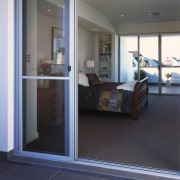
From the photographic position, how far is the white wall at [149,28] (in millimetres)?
9656

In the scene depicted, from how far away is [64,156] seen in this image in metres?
3.42

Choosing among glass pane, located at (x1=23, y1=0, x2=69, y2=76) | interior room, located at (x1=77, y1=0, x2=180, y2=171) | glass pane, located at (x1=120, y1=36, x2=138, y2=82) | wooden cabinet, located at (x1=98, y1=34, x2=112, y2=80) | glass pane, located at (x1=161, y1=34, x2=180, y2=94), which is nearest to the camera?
glass pane, located at (x1=23, y1=0, x2=69, y2=76)

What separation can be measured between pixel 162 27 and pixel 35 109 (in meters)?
7.40

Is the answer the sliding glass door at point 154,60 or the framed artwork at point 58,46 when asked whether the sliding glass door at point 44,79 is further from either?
the sliding glass door at point 154,60

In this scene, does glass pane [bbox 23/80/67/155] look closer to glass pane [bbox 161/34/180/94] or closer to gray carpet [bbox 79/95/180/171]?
gray carpet [bbox 79/95/180/171]

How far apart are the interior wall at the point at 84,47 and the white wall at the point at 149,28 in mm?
1150

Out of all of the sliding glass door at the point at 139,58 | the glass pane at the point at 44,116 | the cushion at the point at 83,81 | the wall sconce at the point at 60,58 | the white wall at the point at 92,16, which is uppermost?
the white wall at the point at 92,16

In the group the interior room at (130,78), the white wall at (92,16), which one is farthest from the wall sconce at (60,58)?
the white wall at (92,16)

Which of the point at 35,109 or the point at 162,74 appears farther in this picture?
the point at 162,74

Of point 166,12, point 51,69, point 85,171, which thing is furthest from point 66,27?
point 166,12

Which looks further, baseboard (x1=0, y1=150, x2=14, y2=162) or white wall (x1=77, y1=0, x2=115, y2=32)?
white wall (x1=77, y1=0, x2=115, y2=32)

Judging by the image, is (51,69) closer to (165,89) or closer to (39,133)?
(39,133)

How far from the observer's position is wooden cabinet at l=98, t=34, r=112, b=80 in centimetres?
1020

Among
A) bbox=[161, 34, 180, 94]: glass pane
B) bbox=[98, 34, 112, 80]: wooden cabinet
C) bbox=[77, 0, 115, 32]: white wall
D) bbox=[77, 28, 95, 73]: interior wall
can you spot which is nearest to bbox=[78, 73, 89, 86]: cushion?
bbox=[77, 28, 95, 73]: interior wall
